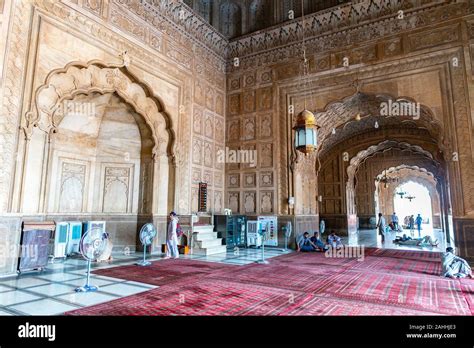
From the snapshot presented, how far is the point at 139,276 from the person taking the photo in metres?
5.21

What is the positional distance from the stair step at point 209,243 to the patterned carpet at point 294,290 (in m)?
1.48

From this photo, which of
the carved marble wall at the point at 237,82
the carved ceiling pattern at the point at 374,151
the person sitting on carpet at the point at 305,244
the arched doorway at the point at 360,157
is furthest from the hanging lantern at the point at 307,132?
the carved ceiling pattern at the point at 374,151

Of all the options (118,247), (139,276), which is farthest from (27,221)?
(118,247)

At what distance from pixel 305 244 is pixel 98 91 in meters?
6.39

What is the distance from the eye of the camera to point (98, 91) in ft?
23.4

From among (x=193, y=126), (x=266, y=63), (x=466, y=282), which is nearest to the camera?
(x=466, y=282)

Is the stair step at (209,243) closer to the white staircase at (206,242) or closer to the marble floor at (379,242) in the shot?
the white staircase at (206,242)

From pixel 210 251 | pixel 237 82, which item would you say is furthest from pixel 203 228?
pixel 237 82

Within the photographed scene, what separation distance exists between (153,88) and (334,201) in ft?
33.3

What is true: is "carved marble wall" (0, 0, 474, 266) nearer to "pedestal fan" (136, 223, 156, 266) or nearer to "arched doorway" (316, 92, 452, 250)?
"arched doorway" (316, 92, 452, 250)

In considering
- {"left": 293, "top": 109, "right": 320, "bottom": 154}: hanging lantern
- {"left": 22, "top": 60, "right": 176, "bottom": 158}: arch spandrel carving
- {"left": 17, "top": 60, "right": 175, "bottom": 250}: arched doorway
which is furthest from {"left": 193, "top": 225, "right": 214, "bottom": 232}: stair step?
{"left": 293, "top": 109, "right": 320, "bottom": 154}: hanging lantern

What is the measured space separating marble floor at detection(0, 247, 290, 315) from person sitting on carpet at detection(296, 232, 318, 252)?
15.0 ft

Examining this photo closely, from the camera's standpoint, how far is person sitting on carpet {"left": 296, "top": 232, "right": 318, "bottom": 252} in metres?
8.79
